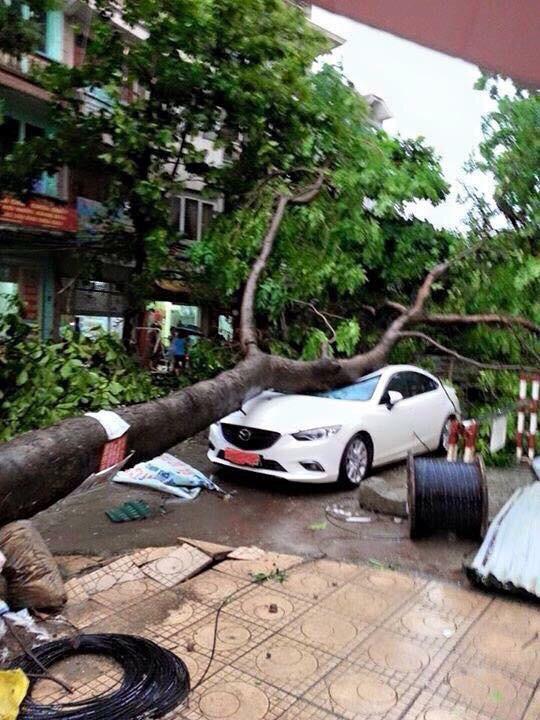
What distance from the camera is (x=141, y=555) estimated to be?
17.1ft

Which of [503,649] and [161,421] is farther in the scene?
[161,421]

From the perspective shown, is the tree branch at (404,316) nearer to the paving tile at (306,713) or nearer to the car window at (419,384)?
the car window at (419,384)

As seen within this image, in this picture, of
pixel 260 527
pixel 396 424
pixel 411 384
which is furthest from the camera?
pixel 411 384

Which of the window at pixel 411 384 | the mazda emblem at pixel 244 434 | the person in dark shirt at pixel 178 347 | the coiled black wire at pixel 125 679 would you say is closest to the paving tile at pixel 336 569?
the coiled black wire at pixel 125 679

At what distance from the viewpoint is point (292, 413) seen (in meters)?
7.70

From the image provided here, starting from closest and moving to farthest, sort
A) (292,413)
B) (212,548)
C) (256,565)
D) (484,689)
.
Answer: (484,689) → (256,565) → (212,548) → (292,413)

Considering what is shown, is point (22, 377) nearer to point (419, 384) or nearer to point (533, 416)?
point (419, 384)

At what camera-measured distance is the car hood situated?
7441 mm

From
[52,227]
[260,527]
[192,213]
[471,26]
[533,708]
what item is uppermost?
[192,213]

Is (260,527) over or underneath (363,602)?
underneath

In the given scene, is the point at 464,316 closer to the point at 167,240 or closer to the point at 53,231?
the point at 167,240

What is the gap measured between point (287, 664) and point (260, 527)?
102 inches

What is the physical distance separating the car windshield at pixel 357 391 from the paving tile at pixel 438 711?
507 cm

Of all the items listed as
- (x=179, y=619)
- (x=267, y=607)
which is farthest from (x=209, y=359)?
(x=179, y=619)
